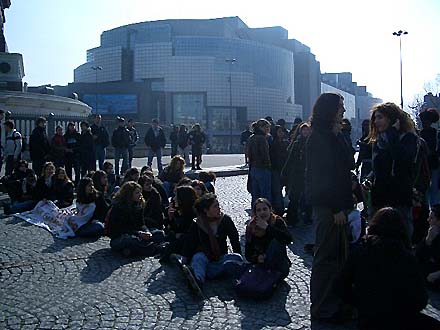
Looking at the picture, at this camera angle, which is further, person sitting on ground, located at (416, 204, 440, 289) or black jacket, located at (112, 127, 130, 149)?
black jacket, located at (112, 127, 130, 149)

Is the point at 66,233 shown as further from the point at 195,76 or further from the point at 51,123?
the point at 195,76

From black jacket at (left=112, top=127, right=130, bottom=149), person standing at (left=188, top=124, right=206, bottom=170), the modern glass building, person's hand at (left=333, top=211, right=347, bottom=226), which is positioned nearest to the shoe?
person's hand at (left=333, top=211, right=347, bottom=226)

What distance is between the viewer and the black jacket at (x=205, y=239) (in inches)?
255

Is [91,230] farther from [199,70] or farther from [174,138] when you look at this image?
[199,70]

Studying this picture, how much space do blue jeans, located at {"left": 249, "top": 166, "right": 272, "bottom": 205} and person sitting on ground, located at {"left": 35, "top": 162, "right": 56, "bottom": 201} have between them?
4416mm

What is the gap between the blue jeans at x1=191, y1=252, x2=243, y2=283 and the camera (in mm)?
6117

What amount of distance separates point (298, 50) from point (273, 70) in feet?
73.8

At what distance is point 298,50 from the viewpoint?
5271 inches

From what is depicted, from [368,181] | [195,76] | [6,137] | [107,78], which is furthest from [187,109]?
[368,181]

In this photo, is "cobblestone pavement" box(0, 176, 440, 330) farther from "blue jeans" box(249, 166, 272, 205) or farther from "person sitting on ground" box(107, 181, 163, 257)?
"blue jeans" box(249, 166, 272, 205)

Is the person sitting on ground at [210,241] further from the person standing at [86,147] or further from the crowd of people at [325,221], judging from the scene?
the person standing at [86,147]

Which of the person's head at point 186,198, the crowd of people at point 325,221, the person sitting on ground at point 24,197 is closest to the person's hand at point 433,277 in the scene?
the crowd of people at point 325,221

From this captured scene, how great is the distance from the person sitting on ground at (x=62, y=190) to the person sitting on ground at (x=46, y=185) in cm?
7

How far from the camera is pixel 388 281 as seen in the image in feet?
11.9
